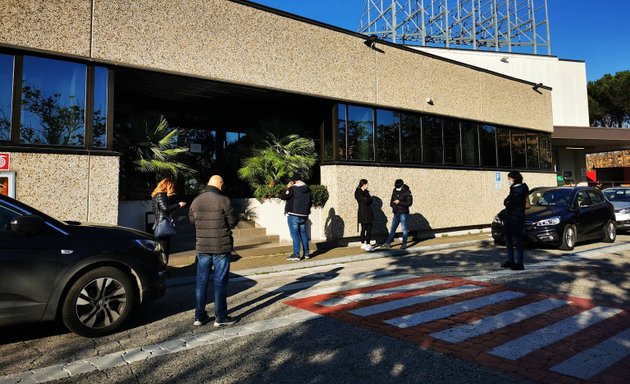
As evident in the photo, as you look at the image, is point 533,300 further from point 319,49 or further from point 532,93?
point 532,93

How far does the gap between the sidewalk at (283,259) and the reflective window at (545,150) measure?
383 inches

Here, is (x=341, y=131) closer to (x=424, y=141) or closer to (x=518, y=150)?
(x=424, y=141)

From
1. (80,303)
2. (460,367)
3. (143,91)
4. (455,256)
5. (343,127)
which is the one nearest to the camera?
(460,367)

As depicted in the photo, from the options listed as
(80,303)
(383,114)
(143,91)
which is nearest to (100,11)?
(143,91)

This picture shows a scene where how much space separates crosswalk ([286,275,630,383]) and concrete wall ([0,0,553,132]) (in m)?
6.21

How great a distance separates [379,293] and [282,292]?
1.51 meters

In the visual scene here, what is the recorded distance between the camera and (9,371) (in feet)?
12.0

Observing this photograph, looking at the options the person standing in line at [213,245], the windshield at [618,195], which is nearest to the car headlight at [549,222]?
the windshield at [618,195]

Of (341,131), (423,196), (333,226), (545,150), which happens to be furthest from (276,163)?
(545,150)

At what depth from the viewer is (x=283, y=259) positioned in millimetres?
9734

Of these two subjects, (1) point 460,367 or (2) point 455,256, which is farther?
(2) point 455,256

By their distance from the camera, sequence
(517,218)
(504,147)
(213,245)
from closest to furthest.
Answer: (213,245)
(517,218)
(504,147)

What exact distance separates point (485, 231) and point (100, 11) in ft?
47.2

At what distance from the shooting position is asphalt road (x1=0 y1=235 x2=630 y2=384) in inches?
140
